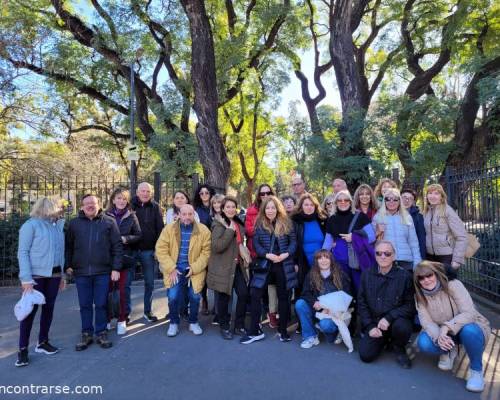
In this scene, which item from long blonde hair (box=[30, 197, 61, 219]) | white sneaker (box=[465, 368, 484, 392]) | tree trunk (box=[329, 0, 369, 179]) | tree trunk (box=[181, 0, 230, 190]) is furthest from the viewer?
tree trunk (box=[329, 0, 369, 179])

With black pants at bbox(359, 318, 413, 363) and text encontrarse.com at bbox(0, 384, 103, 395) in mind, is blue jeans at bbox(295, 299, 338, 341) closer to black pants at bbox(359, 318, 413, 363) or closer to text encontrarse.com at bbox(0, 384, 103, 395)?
black pants at bbox(359, 318, 413, 363)

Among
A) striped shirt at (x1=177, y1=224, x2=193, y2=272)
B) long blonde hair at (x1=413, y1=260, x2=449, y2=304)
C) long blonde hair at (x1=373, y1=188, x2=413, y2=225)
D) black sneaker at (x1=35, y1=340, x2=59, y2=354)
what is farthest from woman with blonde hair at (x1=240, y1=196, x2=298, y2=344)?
black sneaker at (x1=35, y1=340, x2=59, y2=354)

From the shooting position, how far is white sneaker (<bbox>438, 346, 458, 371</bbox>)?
3814 millimetres

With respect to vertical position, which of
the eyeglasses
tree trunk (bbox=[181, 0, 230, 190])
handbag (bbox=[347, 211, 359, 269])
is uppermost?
tree trunk (bbox=[181, 0, 230, 190])

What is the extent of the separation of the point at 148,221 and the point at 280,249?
6.90 ft

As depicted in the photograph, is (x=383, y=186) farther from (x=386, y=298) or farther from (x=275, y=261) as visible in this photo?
(x=275, y=261)

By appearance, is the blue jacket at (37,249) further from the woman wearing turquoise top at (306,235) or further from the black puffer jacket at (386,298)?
the black puffer jacket at (386,298)

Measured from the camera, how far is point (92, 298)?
4.60 metres

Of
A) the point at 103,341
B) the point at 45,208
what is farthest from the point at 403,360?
the point at 45,208

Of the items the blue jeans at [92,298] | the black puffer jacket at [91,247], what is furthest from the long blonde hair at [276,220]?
the blue jeans at [92,298]

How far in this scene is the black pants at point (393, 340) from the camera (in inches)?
155

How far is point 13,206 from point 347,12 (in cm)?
1026

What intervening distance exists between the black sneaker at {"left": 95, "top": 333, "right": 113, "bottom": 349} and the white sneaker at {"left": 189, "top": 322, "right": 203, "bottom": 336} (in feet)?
3.43

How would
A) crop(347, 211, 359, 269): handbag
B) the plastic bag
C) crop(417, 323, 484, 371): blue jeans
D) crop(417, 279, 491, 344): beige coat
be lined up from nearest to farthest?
crop(417, 323, 484, 371): blue jeans
crop(417, 279, 491, 344): beige coat
the plastic bag
crop(347, 211, 359, 269): handbag
